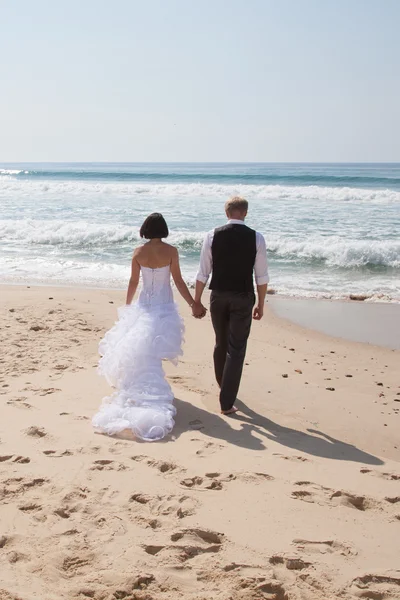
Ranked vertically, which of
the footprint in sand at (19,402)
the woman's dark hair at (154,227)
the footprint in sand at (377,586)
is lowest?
the footprint in sand at (377,586)

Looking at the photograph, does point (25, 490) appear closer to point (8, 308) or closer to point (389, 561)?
point (389, 561)

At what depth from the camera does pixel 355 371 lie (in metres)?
6.55

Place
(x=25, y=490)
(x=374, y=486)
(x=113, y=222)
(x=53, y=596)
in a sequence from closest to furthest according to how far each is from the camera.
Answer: (x=53, y=596), (x=25, y=490), (x=374, y=486), (x=113, y=222)

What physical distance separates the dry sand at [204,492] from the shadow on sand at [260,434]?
0.02 metres

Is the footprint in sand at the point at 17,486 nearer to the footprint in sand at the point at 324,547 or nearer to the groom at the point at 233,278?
the footprint in sand at the point at 324,547

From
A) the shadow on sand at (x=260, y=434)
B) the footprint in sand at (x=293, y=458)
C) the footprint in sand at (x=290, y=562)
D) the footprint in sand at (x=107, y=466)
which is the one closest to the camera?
the footprint in sand at (x=290, y=562)

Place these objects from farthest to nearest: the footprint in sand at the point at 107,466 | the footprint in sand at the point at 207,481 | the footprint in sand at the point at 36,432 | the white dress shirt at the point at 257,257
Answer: the white dress shirt at the point at 257,257 < the footprint in sand at the point at 36,432 < the footprint in sand at the point at 107,466 < the footprint in sand at the point at 207,481

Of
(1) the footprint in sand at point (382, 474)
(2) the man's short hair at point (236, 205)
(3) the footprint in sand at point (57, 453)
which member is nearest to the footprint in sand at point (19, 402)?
(3) the footprint in sand at point (57, 453)

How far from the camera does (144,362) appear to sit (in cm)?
491

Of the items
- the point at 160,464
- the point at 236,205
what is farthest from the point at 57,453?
the point at 236,205

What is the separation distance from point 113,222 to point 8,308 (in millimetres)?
11803

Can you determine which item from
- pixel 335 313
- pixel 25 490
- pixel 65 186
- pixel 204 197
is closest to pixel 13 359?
pixel 25 490

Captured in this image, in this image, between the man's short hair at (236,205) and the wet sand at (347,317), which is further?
the wet sand at (347,317)

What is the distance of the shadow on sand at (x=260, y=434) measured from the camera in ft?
14.3
